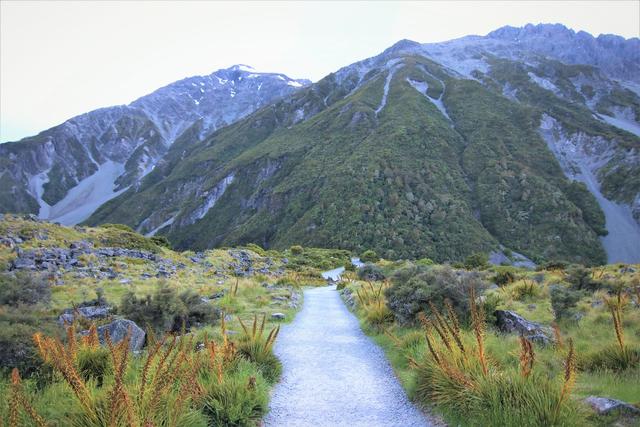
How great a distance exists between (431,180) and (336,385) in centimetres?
9747

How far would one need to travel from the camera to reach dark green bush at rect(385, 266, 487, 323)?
Answer: 1080cm

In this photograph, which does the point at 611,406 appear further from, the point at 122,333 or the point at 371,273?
the point at 371,273

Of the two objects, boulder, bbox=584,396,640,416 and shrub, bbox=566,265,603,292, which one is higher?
boulder, bbox=584,396,640,416

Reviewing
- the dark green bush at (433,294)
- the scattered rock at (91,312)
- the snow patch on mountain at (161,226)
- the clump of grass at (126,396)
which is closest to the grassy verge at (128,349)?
the clump of grass at (126,396)

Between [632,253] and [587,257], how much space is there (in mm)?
10671

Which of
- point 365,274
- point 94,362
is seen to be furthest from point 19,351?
point 365,274

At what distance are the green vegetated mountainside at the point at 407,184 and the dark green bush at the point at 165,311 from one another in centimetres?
6626

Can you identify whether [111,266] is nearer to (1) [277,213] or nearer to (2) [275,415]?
(2) [275,415]

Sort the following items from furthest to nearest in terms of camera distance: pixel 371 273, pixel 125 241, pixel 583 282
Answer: pixel 125 241
pixel 371 273
pixel 583 282

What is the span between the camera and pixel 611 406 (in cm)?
495

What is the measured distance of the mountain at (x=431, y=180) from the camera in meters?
86.2

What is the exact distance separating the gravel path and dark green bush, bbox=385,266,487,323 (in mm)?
1374

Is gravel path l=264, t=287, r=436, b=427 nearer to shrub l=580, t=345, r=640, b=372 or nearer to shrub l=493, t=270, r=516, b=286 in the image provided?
shrub l=580, t=345, r=640, b=372

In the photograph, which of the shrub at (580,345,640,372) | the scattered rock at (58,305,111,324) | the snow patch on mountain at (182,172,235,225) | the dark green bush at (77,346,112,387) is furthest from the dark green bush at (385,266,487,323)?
the snow patch on mountain at (182,172,235,225)
